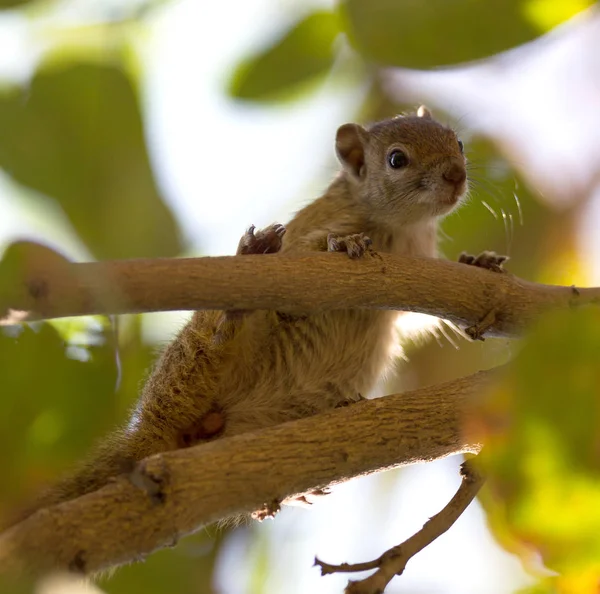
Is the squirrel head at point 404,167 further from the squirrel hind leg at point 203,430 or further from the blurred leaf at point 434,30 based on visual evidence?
the blurred leaf at point 434,30

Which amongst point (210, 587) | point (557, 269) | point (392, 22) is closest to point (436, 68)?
point (392, 22)

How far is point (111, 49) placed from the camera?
3.68ft

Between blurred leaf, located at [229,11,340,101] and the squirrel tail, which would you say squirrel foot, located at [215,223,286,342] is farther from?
blurred leaf, located at [229,11,340,101]

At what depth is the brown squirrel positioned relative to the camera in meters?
2.39

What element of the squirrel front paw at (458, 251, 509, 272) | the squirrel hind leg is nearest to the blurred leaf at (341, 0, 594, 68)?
the squirrel front paw at (458, 251, 509, 272)

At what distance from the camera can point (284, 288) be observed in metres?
1.76

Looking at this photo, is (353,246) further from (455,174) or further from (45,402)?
(45,402)

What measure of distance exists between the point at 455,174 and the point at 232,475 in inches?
65.3

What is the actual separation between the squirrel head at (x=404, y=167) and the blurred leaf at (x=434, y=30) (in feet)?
5.04

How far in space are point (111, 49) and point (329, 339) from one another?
1717 millimetres

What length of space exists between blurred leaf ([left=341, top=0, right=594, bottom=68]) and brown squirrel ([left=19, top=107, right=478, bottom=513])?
31.5 inches

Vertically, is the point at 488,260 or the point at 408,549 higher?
the point at 488,260

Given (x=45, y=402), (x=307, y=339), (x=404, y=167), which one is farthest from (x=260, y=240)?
(x=45, y=402)

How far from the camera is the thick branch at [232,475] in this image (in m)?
1.39
